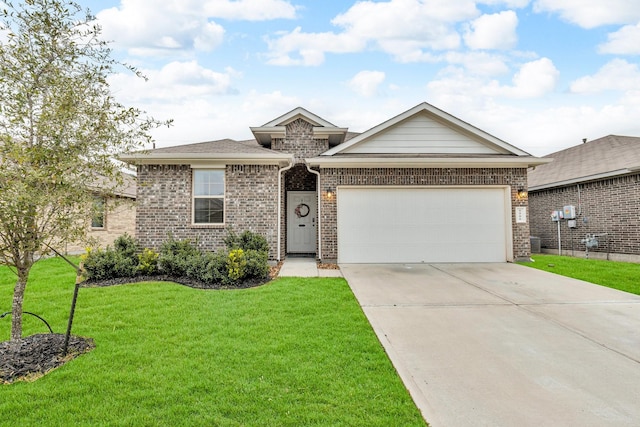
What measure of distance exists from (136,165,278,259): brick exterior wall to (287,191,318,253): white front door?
2311 millimetres

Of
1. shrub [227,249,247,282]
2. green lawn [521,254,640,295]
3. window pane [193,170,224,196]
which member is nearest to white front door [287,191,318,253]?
window pane [193,170,224,196]

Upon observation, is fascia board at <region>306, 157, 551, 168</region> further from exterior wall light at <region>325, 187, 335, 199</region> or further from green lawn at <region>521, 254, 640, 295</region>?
green lawn at <region>521, 254, 640, 295</region>

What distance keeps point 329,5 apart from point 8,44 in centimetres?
1074

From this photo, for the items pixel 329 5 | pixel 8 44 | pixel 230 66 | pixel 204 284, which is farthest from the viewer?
pixel 230 66

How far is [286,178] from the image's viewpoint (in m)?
11.7

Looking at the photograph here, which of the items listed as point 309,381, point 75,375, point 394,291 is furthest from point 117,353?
point 394,291

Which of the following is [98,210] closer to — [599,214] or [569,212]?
[599,214]

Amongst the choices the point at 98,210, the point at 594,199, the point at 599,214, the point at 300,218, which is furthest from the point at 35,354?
the point at 594,199

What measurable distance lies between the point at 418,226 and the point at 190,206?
688cm

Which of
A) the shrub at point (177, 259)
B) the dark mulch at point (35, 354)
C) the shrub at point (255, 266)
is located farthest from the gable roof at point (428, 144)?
the dark mulch at point (35, 354)

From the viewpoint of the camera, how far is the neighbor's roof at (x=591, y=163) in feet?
34.8

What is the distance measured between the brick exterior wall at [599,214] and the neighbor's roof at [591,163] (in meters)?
0.34

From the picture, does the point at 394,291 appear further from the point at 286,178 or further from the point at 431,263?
the point at 286,178

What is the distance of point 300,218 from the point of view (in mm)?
11828
